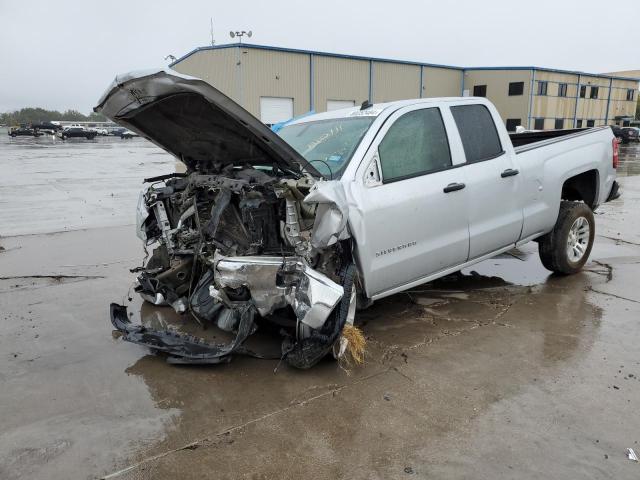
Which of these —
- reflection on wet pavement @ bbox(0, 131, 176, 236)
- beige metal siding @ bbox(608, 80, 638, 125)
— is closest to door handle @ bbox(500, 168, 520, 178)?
reflection on wet pavement @ bbox(0, 131, 176, 236)

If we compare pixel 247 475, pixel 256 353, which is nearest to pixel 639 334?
pixel 256 353

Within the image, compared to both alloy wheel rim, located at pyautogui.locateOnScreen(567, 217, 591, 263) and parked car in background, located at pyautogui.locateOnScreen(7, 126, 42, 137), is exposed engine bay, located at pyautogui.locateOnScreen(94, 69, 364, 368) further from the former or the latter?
parked car in background, located at pyautogui.locateOnScreen(7, 126, 42, 137)

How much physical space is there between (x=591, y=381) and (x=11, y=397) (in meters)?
3.86

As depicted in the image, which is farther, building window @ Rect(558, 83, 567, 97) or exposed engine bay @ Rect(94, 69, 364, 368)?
building window @ Rect(558, 83, 567, 97)

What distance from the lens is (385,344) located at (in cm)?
416

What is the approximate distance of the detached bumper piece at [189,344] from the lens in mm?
3602

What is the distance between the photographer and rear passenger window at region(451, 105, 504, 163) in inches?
185

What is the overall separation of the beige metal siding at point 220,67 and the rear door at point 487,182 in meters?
20.8

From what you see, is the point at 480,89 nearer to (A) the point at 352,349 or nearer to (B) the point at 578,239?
(B) the point at 578,239

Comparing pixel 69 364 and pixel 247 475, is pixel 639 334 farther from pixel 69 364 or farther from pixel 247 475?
pixel 69 364

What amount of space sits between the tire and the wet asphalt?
0.19m

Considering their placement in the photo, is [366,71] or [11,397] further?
[366,71]

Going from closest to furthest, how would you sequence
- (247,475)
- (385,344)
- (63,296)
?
(247,475) → (385,344) → (63,296)

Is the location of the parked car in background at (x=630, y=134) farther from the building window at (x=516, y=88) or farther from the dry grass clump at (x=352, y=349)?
the dry grass clump at (x=352, y=349)
